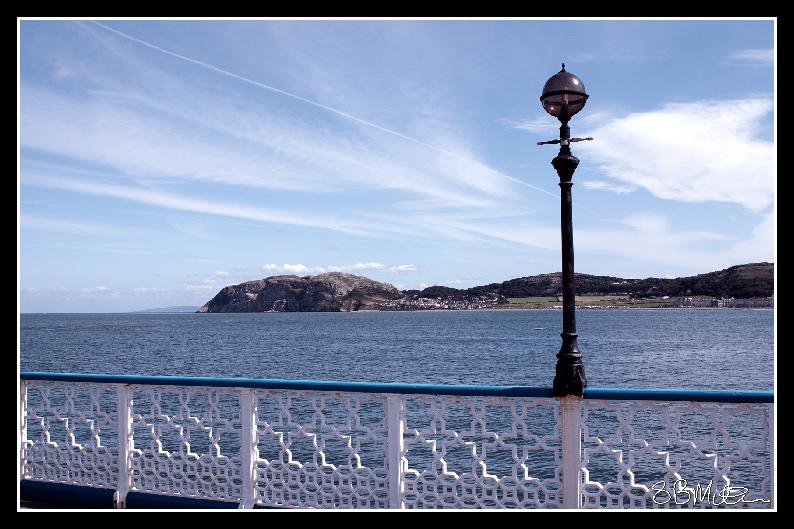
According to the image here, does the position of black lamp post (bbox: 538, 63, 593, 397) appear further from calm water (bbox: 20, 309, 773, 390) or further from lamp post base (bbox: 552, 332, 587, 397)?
calm water (bbox: 20, 309, 773, 390)

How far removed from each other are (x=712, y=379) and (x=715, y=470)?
50.2 meters

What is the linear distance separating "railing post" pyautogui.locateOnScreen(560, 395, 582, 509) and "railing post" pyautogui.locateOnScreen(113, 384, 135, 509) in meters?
3.59

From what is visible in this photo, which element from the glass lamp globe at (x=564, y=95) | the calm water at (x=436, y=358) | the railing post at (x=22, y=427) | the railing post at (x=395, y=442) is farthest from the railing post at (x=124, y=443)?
the calm water at (x=436, y=358)

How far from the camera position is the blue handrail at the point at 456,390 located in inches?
189

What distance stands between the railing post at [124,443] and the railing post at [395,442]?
2.31 m

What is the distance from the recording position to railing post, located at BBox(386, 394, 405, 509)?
5285 millimetres

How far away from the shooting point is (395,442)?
5305 mm

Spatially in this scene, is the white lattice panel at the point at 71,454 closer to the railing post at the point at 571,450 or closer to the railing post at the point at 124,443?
the railing post at the point at 124,443

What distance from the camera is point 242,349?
8512 cm

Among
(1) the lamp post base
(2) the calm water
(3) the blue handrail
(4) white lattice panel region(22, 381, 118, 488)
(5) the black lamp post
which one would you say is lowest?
(2) the calm water

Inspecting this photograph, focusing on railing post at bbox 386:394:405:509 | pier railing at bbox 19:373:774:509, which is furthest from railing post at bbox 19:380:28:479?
railing post at bbox 386:394:405:509

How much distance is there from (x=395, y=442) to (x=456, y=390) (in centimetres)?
61
